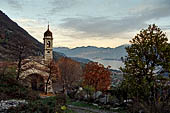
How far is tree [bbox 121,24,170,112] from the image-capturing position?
549 inches

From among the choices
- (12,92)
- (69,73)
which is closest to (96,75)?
(12,92)

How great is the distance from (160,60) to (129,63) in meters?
2.31

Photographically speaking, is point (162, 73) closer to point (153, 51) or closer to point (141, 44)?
point (153, 51)

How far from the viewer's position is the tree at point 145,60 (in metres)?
13.9

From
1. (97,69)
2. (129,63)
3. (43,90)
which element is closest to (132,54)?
(129,63)

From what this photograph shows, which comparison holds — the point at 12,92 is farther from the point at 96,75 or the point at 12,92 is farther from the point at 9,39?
the point at 9,39

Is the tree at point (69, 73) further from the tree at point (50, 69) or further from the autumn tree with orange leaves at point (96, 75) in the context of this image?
the autumn tree with orange leaves at point (96, 75)

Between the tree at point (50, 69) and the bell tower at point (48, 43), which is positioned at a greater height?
the bell tower at point (48, 43)

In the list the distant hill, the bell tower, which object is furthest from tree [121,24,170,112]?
the bell tower

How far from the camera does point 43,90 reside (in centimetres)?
3506

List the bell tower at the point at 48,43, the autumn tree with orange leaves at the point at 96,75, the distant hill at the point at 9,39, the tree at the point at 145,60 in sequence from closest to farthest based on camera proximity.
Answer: the tree at the point at 145,60, the autumn tree with orange leaves at the point at 96,75, the bell tower at the point at 48,43, the distant hill at the point at 9,39

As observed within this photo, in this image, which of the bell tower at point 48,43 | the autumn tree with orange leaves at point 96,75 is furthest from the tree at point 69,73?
the autumn tree with orange leaves at point 96,75

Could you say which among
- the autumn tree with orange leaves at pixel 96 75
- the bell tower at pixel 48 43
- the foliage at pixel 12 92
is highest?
the bell tower at pixel 48 43

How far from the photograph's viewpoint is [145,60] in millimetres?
14672
